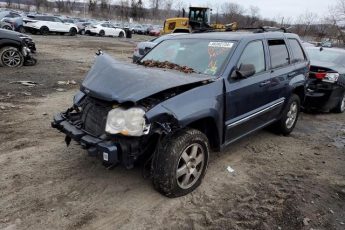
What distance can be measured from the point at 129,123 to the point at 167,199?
3.27 feet

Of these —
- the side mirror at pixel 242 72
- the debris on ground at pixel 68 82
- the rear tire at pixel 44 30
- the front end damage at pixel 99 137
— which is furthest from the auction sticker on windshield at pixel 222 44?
the rear tire at pixel 44 30

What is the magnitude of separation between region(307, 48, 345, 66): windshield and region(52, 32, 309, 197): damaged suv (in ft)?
12.3

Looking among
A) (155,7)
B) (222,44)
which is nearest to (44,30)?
(222,44)

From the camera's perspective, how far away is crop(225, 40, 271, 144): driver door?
4.51m

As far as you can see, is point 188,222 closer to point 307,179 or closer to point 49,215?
point 49,215

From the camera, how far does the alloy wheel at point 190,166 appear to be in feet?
12.9

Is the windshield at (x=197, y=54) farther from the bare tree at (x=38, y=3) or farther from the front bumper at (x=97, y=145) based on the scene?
the bare tree at (x=38, y=3)

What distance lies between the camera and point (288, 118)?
6395mm

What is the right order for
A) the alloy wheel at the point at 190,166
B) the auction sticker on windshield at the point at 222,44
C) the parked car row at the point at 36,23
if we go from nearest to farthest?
the alloy wheel at the point at 190,166 < the auction sticker on windshield at the point at 222,44 < the parked car row at the point at 36,23

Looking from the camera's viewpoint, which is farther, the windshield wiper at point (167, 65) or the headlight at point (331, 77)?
the headlight at point (331, 77)

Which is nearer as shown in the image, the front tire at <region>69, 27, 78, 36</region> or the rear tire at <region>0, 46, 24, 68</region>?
the rear tire at <region>0, 46, 24, 68</region>

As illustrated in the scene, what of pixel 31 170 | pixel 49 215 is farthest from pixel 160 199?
pixel 31 170

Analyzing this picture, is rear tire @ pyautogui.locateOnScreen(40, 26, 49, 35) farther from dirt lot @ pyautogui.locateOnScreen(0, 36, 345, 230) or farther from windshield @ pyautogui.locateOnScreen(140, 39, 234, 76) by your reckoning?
windshield @ pyautogui.locateOnScreen(140, 39, 234, 76)

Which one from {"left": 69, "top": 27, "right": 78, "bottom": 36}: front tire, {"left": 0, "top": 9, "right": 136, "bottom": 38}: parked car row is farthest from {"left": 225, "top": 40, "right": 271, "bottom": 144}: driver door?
{"left": 69, "top": 27, "right": 78, "bottom": 36}: front tire
